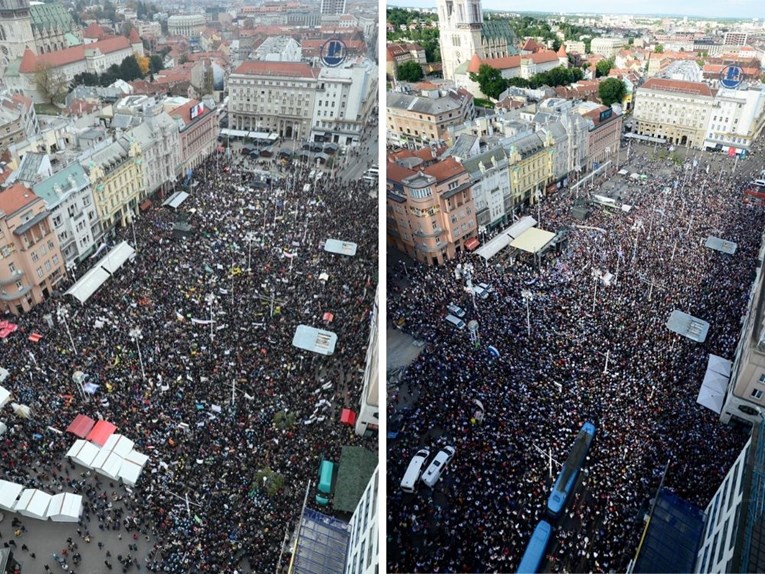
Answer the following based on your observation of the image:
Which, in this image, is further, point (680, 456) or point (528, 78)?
point (528, 78)

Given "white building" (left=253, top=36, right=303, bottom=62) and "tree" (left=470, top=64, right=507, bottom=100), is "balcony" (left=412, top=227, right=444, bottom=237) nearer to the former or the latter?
"tree" (left=470, top=64, right=507, bottom=100)

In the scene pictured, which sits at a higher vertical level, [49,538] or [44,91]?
[44,91]

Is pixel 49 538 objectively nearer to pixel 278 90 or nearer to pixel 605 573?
pixel 605 573

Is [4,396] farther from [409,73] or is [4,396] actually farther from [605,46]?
[605,46]

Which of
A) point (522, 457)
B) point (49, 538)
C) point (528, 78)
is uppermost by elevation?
point (528, 78)

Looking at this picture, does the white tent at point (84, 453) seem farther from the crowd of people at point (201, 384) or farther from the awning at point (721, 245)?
the awning at point (721, 245)

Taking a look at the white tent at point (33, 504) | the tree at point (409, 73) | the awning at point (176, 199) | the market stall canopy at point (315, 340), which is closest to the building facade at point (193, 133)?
the awning at point (176, 199)

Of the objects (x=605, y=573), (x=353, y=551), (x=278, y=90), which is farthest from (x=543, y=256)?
(x=278, y=90)
